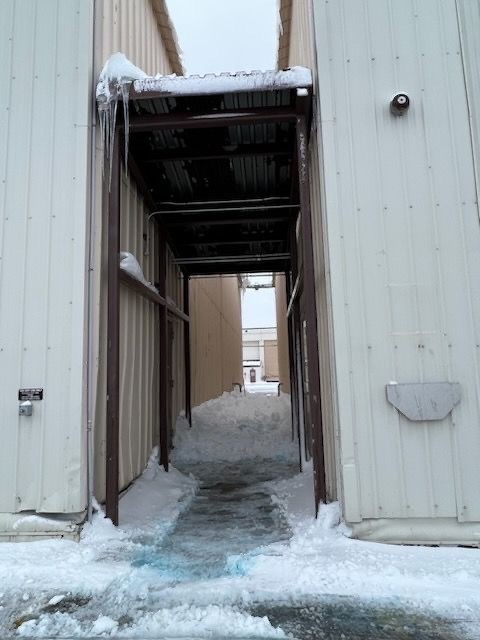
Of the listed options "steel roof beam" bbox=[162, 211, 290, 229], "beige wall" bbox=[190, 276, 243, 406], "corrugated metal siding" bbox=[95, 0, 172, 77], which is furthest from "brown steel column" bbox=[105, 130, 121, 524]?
"beige wall" bbox=[190, 276, 243, 406]

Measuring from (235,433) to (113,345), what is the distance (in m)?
4.81

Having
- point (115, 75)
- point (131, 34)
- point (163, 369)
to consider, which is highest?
point (131, 34)

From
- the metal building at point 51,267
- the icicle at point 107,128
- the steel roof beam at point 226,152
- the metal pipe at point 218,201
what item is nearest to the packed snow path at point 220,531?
the metal building at point 51,267

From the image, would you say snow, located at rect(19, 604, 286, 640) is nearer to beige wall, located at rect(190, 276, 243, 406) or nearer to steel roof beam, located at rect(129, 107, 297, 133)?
steel roof beam, located at rect(129, 107, 297, 133)

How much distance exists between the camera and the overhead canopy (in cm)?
361

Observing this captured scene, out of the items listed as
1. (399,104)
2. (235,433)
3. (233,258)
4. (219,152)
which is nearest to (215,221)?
(219,152)

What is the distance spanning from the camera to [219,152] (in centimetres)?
448

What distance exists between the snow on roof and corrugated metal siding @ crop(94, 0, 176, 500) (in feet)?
1.09

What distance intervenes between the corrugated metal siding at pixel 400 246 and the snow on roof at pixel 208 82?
27cm

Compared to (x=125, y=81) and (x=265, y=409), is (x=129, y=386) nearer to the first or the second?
(x=125, y=81)

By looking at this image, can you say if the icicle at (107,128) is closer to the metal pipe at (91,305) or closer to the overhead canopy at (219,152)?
Answer: the metal pipe at (91,305)

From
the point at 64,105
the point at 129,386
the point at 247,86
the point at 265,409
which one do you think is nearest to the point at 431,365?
the point at 247,86

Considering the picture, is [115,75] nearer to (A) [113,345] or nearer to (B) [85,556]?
(A) [113,345]

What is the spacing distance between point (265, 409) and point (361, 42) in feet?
24.6
